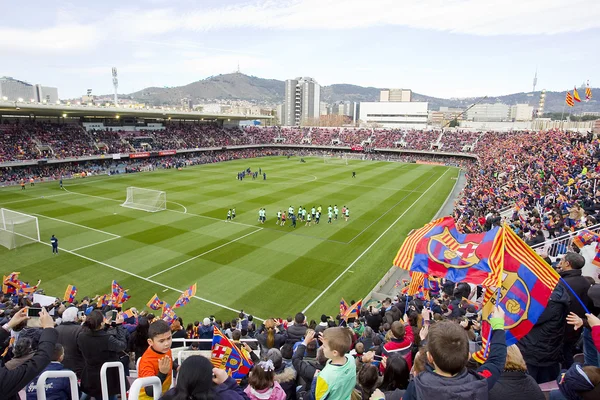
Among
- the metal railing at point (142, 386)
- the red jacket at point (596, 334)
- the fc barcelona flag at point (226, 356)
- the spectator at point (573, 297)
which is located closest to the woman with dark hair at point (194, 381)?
the metal railing at point (142, 386)

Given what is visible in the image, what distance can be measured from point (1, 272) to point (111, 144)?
136 ft

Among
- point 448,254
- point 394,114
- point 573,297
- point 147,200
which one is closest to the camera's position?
point 573,297

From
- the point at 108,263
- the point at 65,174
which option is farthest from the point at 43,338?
the point at 65,174

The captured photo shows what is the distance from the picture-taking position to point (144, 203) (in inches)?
1291

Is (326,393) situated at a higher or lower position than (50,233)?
higher

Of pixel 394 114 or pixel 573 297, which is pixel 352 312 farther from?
pixel 394 114

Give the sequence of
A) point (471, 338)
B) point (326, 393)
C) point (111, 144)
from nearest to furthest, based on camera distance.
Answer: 1. point (326, 393)
2. point (471, 338)
3. point (111, 144)

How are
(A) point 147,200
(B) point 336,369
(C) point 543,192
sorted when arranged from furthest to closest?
(A) point 147,200 < (C) point 543,192 < (B) point 336,369

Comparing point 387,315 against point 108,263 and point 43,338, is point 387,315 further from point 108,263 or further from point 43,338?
point 108,263

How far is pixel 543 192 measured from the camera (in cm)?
2091

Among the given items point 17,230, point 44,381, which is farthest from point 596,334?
point 17,230

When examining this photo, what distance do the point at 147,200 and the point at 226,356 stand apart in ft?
102

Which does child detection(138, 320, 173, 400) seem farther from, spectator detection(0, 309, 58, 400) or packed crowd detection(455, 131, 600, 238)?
packed crowd detection(455, 131, 600, 238)

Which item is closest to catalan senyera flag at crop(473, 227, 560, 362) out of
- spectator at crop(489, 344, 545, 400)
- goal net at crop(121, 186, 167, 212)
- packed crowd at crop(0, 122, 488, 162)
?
spectator at crop(489, 344, 545, 400)
